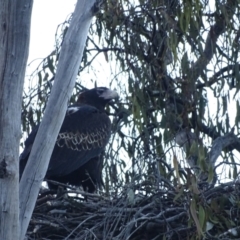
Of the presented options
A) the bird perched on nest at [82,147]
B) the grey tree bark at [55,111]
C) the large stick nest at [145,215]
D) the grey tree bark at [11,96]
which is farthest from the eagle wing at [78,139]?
the grey tree bark at [11,96]

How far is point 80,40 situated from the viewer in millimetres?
4391

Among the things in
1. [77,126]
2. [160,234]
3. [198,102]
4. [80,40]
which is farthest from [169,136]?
[77,126]

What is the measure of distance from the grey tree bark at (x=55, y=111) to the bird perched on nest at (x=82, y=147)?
74.3 inches

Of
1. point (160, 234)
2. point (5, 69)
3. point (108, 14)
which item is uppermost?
point (108, 14)

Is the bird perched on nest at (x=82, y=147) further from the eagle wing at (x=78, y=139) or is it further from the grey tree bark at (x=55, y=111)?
the grey tree bark at (x=55, y=111)

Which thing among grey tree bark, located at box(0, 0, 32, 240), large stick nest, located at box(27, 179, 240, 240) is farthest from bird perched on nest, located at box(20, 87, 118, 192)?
grey tree bark, located at box(0, 0, 32, 240)

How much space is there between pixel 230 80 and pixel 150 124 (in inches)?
22.6

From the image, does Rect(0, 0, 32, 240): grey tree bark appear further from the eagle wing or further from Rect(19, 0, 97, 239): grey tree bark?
the eagle wing

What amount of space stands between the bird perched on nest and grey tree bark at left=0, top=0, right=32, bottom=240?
7.41 ft

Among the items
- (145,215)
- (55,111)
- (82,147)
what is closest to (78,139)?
(82,147)

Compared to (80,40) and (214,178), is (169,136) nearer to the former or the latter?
(214,178)

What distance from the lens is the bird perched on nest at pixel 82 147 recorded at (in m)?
6.25

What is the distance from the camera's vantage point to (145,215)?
190 inches

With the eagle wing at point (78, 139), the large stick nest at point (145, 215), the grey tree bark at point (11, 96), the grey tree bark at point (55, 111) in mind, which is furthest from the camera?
the eagle wing at point (78, 139)
